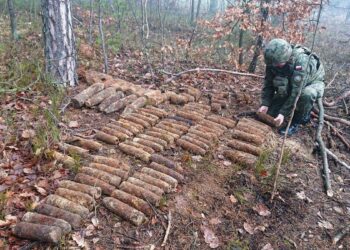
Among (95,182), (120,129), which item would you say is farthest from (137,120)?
(95,182)

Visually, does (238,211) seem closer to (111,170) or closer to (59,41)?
(111,170)

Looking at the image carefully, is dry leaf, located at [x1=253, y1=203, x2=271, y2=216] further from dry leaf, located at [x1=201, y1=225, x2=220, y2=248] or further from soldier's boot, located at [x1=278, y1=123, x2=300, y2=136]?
soldier's boot, located at [x1=278, y1=123, x2=300, y2=136]

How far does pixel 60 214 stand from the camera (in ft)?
9.38

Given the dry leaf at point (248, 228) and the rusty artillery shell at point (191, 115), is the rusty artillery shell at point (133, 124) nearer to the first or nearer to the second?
the rusty artillery shell at point (191, 115)

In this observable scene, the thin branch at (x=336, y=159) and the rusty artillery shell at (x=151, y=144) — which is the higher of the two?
the rusty artillery shell at (x=151, y=144)

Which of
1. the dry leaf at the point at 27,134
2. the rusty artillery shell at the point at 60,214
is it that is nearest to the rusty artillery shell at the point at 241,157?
the rusty artillery shell at the point at 60,214

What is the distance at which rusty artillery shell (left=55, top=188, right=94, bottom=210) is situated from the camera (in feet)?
9.96

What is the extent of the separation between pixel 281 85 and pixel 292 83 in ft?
0.75

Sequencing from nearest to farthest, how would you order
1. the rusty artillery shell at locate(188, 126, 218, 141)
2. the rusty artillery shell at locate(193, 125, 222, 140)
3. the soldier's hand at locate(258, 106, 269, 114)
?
the rusty artillery shell at locate(188, 126, 218, 141)
the rusty artillery shell at locate(193, 125, 222, 140)
the soldier's hand at locate(258, 106, 269, 114)

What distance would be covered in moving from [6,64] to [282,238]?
5065mm

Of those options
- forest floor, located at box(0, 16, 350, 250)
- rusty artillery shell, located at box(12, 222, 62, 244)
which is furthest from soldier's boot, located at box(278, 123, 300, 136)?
rusty artillery shell, located at box(12, 222, 62, 244)

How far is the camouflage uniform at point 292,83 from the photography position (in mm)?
4629

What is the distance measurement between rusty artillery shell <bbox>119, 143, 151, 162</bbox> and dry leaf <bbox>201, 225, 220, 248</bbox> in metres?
1.09

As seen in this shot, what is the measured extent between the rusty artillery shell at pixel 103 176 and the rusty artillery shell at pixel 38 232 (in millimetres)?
767
